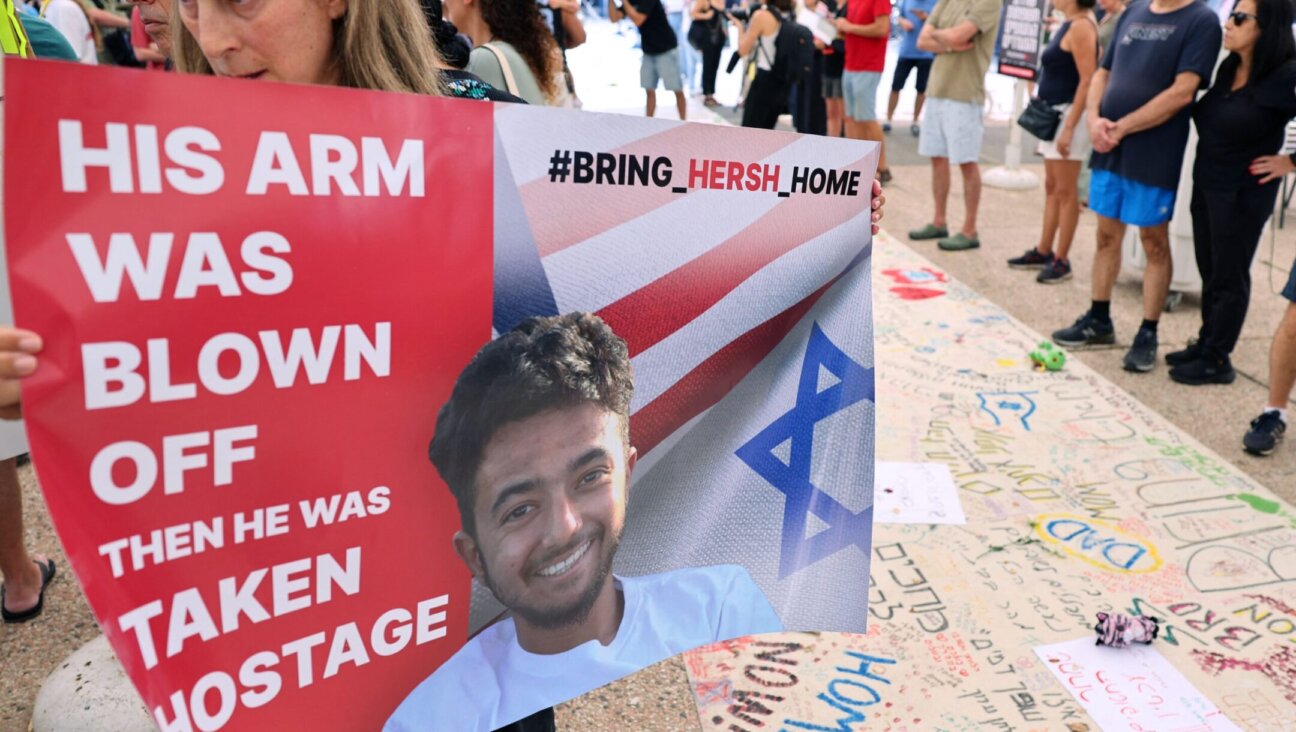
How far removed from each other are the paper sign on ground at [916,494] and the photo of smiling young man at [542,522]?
2016mm

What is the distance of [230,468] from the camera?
1.20m

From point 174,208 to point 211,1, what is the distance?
15.8 inches

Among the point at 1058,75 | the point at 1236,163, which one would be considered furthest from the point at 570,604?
the point at 1058,75

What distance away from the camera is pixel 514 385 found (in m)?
1.40

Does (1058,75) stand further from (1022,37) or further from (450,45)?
(450,45)

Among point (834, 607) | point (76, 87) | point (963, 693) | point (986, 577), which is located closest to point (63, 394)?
point (76, 87)

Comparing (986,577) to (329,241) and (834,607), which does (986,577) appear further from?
(329,241)

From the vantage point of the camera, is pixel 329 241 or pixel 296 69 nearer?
pixel 329 241

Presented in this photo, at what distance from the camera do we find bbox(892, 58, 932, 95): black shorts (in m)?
9.86

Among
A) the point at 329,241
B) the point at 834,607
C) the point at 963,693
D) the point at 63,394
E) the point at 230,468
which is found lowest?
the point at 963,693

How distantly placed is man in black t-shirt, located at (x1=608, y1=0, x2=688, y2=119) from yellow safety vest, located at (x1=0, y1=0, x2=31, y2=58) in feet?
22.2

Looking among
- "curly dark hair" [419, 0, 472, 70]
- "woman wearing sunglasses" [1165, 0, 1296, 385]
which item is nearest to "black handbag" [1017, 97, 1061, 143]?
"woman wearing sunglasses" [1165, 0, 1296, 385]

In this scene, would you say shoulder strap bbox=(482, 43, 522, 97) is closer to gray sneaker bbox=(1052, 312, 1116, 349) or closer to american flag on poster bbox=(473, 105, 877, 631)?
american flag on poster bbox=(473, 105, 877, 631)

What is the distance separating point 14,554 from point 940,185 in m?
5.72
